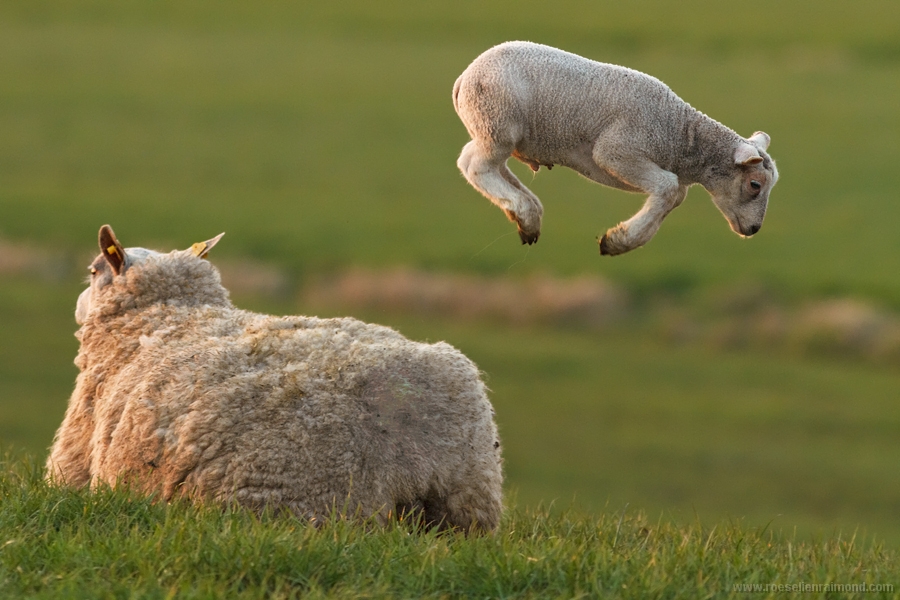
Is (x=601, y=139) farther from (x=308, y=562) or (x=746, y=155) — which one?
(x=308, y=562)

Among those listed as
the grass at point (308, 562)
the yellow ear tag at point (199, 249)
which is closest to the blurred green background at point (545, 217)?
the yellow ear tag at point (199, 249)

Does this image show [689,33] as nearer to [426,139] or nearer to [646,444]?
[426,139]

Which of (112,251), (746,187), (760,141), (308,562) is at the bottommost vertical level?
(308,562)

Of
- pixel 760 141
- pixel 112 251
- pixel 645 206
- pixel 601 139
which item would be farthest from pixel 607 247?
pixel 112 251

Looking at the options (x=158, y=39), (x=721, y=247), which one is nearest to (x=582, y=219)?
(x=721, y=247)

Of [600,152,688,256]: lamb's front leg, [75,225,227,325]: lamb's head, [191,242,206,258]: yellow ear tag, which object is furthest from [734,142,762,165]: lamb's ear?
[191,242,206,258]: yellow ear tag

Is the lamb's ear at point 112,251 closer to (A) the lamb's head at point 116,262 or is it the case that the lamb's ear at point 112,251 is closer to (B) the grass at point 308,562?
(A) the lamb's head at point 116,262

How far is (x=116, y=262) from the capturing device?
22.8 feet

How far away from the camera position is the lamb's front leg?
487 centimetres

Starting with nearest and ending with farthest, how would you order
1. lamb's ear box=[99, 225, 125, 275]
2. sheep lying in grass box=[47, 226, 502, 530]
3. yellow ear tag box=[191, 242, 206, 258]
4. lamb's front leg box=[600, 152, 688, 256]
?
lamb's front leg box=[600, 152, 688, 256], sheep lying in grass box=[47, 226, 502, 530], lamb's ear box=[99, 225, 125, 275], yellow ear tag box=[191, 242, 206, 258]

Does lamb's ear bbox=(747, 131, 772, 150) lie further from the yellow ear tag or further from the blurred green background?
the blurred green background

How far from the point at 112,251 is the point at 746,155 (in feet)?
11.7

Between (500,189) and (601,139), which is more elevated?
(601,139)

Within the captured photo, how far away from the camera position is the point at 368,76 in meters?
34.5
